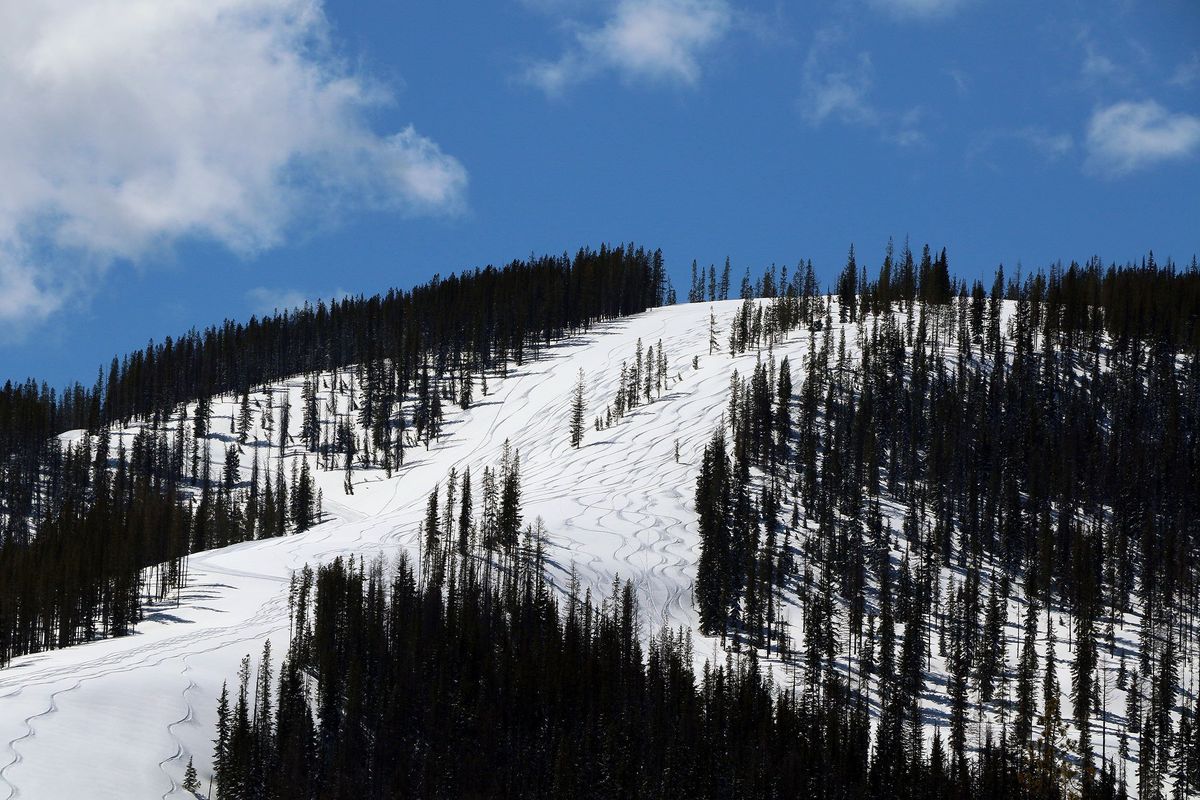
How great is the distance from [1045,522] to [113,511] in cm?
12029

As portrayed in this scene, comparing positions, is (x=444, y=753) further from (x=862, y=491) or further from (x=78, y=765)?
(x=862, y=491)

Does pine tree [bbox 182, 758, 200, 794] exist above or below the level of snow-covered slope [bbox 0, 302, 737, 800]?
below

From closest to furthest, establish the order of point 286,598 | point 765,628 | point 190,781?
1. point 190,781
2. point 286,598
3. point 765,628

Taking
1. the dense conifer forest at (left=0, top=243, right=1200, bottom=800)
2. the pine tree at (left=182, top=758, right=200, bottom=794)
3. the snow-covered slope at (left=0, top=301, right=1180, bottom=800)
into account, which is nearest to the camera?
the snow-covered slope at (left=0, top=301, right=1180, bottom=800)

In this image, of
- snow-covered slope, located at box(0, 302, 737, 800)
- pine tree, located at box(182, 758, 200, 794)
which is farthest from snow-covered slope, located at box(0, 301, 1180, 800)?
pine tree, located at box(182, 758, 200, 794)

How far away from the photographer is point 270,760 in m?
79.9

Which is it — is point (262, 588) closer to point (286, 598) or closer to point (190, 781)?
point (286, 598)

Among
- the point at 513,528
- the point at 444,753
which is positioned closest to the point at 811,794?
the point at 444,753

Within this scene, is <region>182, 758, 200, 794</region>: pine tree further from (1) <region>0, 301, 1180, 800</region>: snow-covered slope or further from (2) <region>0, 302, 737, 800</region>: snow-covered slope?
(2) <region>0, 302, 737, 800</region>: snow-covered slope

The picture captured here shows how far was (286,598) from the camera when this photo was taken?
114125mm

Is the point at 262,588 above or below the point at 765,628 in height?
above

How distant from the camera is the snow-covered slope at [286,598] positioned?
72.8m

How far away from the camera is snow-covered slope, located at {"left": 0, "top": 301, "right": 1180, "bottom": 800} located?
72812 millimetres

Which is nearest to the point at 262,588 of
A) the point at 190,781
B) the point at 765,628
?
the point at 190,781
